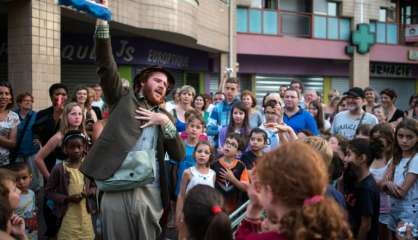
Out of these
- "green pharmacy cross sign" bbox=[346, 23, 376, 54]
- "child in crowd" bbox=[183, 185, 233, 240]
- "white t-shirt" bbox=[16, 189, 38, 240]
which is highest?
"green pharmacy cross sign" bbox=[346, 23, 376, 54]

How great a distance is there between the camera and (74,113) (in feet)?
19.1

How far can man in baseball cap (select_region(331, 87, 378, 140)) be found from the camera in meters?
7.31

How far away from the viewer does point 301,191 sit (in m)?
2.03

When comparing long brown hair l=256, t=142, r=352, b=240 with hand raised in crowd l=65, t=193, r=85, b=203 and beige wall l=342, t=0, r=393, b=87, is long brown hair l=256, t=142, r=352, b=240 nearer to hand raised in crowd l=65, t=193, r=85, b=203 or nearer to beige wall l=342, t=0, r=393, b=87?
hand raised in crowd l=65, t=193, r=85, b=203

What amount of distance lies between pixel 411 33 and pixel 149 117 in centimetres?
2585

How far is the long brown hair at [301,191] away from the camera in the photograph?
1.93 meters

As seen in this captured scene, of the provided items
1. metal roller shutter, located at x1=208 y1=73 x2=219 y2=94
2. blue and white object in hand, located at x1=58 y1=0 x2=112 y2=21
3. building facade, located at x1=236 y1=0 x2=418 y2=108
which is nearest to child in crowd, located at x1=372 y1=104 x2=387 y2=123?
blue and white object in hand, located at x1=58 y1=0 x2=112 y2=21

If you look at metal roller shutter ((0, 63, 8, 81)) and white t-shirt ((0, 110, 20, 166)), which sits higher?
metal roller shutter ((0, 63, 8, 81))

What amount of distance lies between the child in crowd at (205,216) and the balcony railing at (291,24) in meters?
19.1

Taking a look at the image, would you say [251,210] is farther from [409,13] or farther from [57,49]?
[409,13]

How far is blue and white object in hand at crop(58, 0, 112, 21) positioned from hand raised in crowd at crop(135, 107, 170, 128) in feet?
2.14

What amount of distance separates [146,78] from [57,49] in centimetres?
575

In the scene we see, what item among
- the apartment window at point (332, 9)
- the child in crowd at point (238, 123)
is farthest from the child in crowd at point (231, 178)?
the apartment window at point (332, 9)

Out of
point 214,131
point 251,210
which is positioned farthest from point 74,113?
point 251,210
